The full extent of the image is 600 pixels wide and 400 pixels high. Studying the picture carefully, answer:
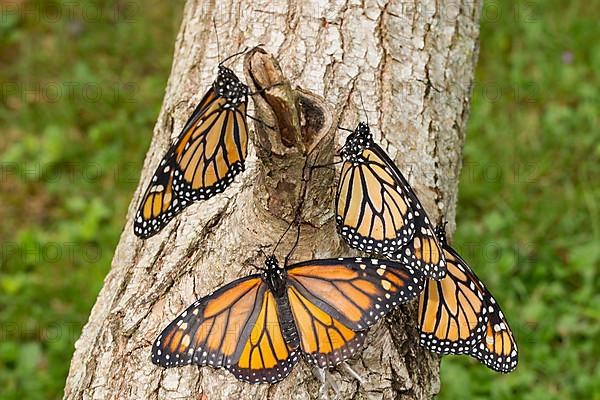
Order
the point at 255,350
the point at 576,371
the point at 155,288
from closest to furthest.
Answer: the point at 255,350 < the point at 155,288 < the point at 576,371

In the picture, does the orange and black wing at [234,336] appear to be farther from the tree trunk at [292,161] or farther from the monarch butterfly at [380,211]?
the monarch butterfly at [380,211]

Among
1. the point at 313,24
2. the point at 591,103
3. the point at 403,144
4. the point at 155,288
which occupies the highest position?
the point at 591,103

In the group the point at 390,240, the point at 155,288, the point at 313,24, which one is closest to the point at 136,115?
the point at 313,24

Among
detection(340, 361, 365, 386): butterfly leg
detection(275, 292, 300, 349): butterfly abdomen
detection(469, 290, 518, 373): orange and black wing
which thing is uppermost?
detection(469, 290, 518, 373): orange and black wing

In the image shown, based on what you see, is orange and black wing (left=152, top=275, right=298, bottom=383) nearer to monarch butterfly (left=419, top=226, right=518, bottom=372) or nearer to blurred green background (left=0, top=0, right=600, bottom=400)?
monarch butterfly (left=419, top=226, right=518, bottom=372)

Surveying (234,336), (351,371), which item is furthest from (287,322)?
(351,371)

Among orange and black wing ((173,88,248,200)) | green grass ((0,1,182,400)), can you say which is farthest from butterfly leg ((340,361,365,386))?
green grass ((0,1,182,400))

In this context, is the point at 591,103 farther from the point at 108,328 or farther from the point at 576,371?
the point at 108,328

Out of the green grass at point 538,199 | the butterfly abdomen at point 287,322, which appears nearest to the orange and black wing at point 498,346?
the butterfly abdomen at point 287,322
